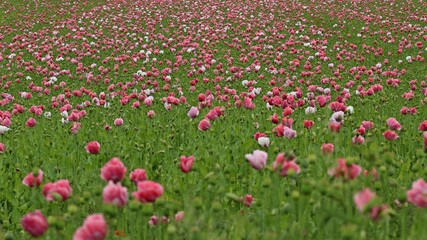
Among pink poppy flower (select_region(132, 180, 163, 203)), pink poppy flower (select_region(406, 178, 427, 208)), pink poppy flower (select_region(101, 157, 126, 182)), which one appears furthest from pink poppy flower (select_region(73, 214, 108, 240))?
pink poppy flower (select_region(406, 178, 427, 208))

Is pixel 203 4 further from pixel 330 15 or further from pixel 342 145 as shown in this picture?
pixel 342 145

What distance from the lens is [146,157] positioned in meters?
5.37

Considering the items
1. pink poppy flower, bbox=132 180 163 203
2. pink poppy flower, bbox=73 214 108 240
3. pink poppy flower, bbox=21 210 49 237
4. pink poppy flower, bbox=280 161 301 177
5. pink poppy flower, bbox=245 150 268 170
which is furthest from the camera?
pink poppy flower, bbox=245 150 268 170

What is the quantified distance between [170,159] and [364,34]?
11.0 m

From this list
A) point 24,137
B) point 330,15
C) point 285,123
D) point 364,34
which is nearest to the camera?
point 285,123

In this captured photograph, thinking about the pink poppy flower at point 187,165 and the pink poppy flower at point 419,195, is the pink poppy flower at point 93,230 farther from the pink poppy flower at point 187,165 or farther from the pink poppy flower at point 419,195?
the pink poppy flower at point 419,195

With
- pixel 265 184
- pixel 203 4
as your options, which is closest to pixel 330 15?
pixel 203 4

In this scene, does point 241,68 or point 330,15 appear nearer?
point 241,68

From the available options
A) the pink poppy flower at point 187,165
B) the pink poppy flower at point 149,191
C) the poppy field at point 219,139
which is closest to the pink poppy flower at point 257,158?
the poppy field at point 219,139

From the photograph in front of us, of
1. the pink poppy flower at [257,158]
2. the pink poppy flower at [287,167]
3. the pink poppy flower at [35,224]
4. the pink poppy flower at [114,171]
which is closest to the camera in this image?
the pink poppy flower at [35,224]

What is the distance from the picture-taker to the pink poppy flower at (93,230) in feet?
6.82

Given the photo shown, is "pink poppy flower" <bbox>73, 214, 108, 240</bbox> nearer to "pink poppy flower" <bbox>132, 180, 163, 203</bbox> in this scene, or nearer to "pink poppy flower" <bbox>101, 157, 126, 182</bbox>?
"pink poppy flower" <bbox>132, 180, 163, 203</bbox>

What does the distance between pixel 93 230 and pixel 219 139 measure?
405 cm

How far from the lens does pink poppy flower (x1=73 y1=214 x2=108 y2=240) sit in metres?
2.08
